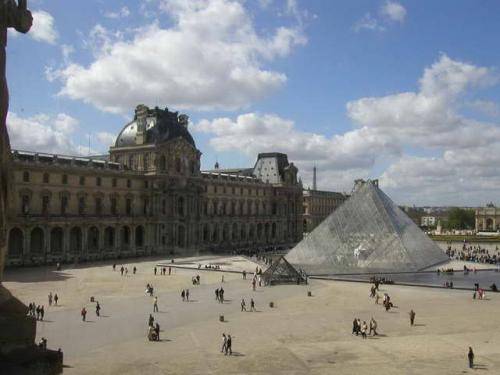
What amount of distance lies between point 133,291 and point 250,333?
1531 cm

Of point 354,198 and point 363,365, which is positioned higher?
point 354,198

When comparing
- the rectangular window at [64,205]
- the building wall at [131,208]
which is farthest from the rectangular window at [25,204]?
the rectangular window at [64,205]

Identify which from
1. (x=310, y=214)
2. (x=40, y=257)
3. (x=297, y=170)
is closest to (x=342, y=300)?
(x=40, y=257)

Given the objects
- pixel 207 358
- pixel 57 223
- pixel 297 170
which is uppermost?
pixel 297 170

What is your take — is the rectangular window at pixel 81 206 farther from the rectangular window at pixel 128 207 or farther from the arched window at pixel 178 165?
the arched window at pixel 178 165

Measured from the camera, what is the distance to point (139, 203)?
228 feet

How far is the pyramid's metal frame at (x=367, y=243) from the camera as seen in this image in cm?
5438

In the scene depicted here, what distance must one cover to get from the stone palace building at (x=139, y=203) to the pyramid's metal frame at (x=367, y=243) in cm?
1973

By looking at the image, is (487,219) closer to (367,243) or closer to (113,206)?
(367,243)

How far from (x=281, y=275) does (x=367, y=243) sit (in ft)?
51.7

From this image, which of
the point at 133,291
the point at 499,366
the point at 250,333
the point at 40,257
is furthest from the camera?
the point at 40,257

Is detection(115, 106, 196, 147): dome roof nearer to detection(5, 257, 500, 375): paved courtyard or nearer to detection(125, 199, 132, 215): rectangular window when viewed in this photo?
detection(125, 199, 132, 215): rectangular window

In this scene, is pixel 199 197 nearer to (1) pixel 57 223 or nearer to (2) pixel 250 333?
(1) pixel 57 223

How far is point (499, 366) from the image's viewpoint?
19797 millimetres
